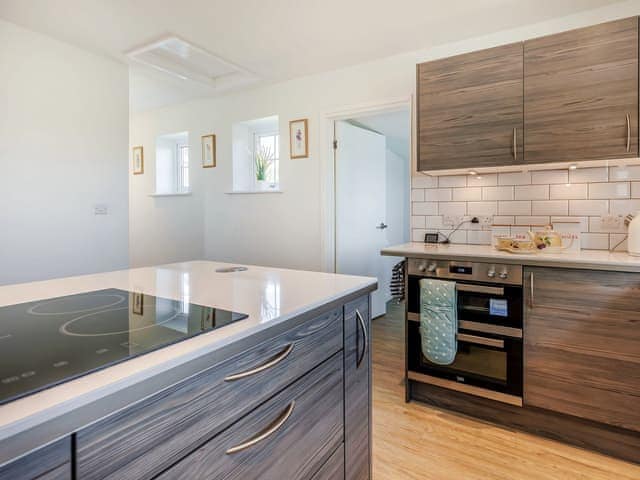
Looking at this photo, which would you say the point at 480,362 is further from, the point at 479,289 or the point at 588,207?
the point at 588,207

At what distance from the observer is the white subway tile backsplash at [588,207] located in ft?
7.50

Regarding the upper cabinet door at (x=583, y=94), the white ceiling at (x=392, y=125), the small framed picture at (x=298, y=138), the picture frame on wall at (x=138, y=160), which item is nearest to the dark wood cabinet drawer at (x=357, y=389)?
the upper cabinet door at (x=583, y=94)

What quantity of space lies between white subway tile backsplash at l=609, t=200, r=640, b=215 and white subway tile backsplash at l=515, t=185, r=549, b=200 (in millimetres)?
342

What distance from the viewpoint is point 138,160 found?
503cm

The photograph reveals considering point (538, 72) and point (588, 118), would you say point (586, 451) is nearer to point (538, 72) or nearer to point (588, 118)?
point (588, 118)

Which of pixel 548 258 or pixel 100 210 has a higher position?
pixel 100 210

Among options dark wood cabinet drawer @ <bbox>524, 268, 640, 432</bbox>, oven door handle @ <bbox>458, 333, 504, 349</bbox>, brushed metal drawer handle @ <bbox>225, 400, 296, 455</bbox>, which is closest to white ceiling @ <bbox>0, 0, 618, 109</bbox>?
dark wood cabinet drawer @ <bbox>524, 268, 640, 432</bbox>

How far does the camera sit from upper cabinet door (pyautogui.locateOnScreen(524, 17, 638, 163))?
1889 mm

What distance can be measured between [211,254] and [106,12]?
2.47m

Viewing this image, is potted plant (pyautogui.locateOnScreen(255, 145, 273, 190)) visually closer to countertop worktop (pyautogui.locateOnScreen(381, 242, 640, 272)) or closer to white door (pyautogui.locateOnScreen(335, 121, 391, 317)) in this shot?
white door (pyautogui.locateOnScreen(335, 121, 391, 317))

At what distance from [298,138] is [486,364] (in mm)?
2477

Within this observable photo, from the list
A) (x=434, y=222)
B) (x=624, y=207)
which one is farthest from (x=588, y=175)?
(x=434, y=222)

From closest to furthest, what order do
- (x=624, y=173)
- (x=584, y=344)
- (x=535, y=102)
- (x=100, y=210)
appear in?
(x=584, y=344) < (x=535, y=102) < (x=624, y=173) < (x=100, y=210)

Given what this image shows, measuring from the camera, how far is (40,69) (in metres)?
2.79
